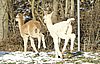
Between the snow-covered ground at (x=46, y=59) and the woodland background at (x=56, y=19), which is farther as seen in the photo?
the woodland background at (x=56, y=19)

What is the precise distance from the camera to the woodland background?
13.7 metres

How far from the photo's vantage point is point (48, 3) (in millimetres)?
15641

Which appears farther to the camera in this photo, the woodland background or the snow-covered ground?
the woodland background

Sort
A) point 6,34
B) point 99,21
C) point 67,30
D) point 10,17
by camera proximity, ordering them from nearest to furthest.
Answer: point 67,30, point 99,21, point 6,34, point 10,17

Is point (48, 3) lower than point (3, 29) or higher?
higher

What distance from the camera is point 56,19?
1427cm

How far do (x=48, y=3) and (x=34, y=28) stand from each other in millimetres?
5304

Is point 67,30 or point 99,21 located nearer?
point 67,30

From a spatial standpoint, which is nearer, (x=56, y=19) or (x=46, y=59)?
(x=46, y=59)

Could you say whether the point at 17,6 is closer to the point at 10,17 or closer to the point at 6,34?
the point at 10,17

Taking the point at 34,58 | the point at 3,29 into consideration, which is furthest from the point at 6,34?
the point at 34,58

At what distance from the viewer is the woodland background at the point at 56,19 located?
13.7 m

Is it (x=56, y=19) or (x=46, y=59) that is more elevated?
(x=56, y=19)

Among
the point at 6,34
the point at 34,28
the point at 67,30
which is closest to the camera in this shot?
the point at 67,30
